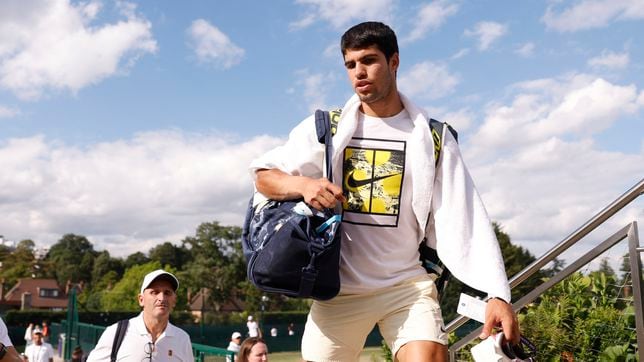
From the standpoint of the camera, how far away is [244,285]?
7506cm

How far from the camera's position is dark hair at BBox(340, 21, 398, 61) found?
2715 millimetres

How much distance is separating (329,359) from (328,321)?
0.15 meters

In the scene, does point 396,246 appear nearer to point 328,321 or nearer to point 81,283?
point 328,321

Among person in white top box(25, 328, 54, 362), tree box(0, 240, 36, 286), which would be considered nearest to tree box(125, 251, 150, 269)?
tree box(0, 240, 36, 286)

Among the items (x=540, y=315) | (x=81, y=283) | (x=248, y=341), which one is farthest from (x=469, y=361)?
(x=81, y=283)

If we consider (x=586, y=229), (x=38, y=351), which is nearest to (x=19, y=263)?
(x=38, y=351)

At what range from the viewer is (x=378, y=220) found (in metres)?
2.72

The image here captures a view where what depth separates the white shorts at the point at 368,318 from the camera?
2635mm

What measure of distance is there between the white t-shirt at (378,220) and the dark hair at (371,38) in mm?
373

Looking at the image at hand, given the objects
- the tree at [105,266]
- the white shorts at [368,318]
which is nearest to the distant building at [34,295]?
the tree at [105,266]

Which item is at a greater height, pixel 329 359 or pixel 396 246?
pixel 396 246

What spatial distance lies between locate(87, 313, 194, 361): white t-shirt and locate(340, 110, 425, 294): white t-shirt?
10.1ft

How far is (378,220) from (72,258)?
373ft

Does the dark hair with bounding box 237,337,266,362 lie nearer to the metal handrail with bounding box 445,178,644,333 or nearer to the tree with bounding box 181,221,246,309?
the metal handrail with bounding box 445,178,644,333
